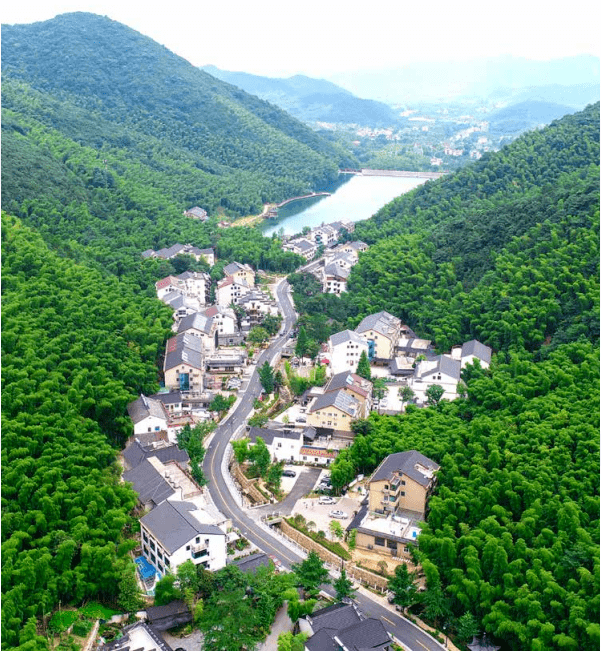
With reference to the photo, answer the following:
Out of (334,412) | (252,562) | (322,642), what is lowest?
(322,642)

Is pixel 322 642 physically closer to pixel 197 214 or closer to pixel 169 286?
pixel 169 286

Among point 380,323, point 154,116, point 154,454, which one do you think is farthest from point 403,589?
point 154,116

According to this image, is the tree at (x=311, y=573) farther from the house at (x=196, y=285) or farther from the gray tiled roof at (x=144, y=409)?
the house at (x=196, y=285)

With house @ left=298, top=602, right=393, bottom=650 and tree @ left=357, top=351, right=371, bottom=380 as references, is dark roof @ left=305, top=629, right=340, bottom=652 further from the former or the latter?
tree @ left=357, top=351, right=371, bottom=380

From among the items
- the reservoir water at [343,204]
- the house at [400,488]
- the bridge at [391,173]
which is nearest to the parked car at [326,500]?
the house at [400,488]

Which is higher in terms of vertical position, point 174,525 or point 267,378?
point 267,378

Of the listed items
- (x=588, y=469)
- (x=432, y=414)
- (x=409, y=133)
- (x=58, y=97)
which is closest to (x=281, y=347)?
→ (x=432, y=414)

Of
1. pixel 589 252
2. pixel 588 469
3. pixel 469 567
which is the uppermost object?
pixel 589 252

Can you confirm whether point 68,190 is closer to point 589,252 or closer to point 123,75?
point 589,252
